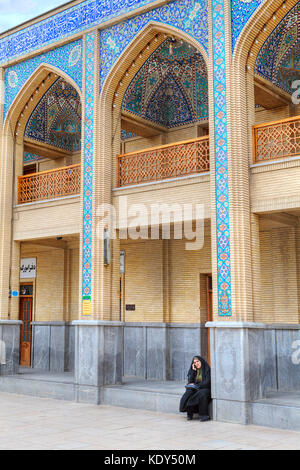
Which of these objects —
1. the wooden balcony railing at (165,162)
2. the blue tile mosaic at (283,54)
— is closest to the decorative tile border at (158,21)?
the blue tile mosaic at (283,54)

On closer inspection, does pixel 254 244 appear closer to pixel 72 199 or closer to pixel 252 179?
pixel 252 179

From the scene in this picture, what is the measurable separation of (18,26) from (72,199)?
4578mm

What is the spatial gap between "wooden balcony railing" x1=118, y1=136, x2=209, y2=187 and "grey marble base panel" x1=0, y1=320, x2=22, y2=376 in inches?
167

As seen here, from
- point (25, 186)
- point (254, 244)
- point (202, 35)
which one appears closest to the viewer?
point (254, 244)

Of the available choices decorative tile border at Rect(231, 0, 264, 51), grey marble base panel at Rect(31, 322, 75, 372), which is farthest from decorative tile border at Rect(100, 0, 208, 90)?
grey marble base panel at Rect(31, 322, 75, 372)

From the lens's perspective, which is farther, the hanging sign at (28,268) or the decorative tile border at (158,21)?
the hanging sign at (28,268)

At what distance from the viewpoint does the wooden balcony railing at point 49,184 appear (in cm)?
1184

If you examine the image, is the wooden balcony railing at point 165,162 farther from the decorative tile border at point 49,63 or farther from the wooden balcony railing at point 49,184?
the decorative tile border at point 49,63

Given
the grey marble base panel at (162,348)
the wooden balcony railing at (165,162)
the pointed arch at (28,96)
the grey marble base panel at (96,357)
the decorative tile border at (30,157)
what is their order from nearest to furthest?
1. the wooden balcony railing at (165,162)
2. the grey marble base panel at (96,357)
3. the grey marble base panel at (162,348)
4. the pointed arch at (28,96)
5. the decorative tile border at (30,157)

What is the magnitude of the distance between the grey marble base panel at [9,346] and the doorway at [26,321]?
8.52 ft

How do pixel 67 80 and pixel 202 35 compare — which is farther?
pixel 67 80
